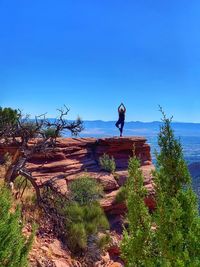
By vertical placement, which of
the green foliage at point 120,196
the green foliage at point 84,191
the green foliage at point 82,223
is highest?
the green foliage at point 84,191

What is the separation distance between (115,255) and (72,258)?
3102 mm

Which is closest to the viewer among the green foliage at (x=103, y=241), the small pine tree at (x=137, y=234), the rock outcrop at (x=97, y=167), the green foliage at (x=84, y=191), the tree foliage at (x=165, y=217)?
the tree foliage at (x=165, y=217)

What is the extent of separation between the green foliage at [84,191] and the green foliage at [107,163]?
470 centimetres

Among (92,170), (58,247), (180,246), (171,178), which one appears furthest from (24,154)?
(180,246)

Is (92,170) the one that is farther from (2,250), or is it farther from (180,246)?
(180,246)

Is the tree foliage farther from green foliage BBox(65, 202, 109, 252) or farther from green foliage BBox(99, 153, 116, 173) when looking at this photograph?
green foliage BBox(99, 153, 116, 173)

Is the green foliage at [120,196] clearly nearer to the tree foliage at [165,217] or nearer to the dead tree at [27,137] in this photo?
the dead tree at [27,137]

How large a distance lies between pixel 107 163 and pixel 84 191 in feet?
20.5

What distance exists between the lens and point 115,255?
54.6 ft

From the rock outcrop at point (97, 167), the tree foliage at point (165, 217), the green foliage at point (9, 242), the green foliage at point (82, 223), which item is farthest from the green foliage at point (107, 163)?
the tree foliage at point (165, 217)

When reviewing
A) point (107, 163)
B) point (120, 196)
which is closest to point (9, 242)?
point (120, 196)

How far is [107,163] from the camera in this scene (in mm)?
24578

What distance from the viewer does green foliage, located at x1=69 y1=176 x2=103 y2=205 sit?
18094 millimetres

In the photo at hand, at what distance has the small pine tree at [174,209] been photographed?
20.0 feet
